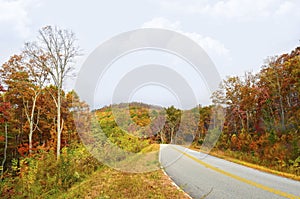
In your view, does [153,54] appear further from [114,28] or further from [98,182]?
[98,182]

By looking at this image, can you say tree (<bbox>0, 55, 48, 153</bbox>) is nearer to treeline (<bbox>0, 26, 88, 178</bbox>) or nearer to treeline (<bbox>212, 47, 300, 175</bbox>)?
treeline (<bbox>0, 26, 88, 178</bbox>)

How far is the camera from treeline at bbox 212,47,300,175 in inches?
492

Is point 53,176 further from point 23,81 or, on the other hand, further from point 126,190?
point 23,81

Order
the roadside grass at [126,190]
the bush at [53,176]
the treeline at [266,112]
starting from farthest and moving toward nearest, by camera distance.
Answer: the treeline at [266,112]
the bush at [53,176]
the roadside grass at [126,190]

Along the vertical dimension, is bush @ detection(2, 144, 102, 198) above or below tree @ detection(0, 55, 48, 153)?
below

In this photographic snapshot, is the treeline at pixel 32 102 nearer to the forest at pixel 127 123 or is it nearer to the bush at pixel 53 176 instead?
the forest at pixel 127 123

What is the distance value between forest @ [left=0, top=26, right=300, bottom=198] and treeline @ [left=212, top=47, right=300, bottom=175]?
0.06 meters

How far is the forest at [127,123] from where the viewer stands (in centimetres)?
725

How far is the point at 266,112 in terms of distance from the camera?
18656 millimetres

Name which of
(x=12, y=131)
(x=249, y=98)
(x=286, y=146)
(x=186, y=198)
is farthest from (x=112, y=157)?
(x=12, y=131)

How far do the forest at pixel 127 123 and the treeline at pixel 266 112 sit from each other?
0.06 m

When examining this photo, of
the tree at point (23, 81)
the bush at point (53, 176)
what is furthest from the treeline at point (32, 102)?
the bush at point (53, 176)

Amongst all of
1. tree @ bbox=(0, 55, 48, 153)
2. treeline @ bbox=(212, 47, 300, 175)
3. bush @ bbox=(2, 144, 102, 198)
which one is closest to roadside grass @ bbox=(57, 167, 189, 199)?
bush @ bbox=(2, 144, 102, 198)

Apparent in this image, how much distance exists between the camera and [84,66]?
5.72m
